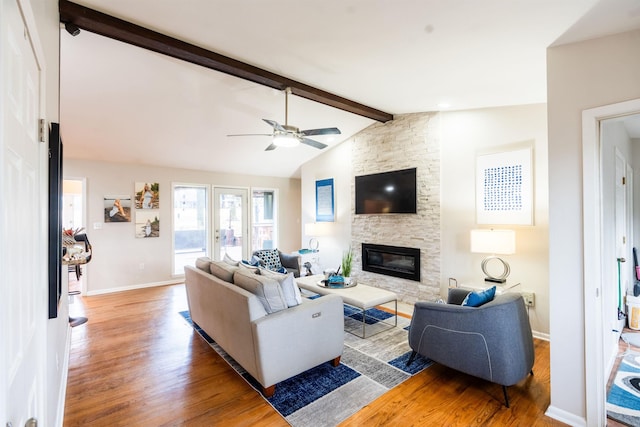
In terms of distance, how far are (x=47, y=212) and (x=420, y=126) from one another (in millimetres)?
4471

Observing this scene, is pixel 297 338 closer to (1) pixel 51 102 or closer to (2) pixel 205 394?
(2) pixel 205 394

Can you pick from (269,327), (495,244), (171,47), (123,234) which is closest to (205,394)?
(269,327)

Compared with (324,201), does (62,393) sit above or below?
below

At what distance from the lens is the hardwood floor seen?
2.17 meters

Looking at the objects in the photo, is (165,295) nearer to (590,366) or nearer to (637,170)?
(590,366)

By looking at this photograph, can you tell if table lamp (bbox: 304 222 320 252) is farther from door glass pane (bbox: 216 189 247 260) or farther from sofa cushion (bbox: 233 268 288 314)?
sofa cushion (bbox: 233 268 288 314)

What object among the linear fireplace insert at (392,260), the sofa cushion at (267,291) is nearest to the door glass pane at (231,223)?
the linear fireplace insert at (392,260)

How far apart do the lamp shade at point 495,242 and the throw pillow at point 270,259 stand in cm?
324

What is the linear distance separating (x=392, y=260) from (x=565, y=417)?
3086 millimetres

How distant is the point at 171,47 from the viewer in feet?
8.80

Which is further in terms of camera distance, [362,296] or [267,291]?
[362,296]

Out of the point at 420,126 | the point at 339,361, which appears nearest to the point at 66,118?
the point at 339,361

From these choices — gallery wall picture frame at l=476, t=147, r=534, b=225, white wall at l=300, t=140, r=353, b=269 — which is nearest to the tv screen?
Answer: white wall at l=300, t=140, r=353, b=269

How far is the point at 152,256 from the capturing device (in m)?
6.00
